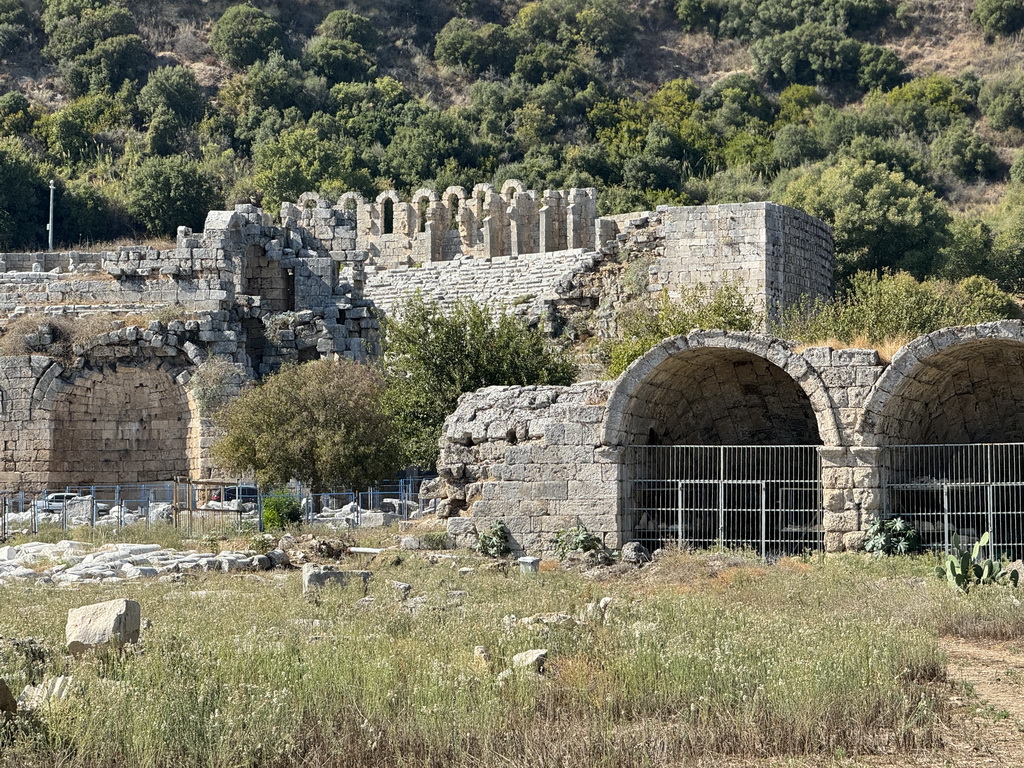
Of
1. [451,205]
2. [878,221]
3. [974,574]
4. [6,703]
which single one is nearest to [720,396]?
[974,574]

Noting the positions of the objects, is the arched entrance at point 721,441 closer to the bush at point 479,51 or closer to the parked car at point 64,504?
the parked car at point 64,504

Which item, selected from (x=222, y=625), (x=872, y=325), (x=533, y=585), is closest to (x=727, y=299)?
(x=872, y=325)

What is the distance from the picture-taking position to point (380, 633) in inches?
435

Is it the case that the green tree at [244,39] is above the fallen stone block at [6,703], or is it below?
above

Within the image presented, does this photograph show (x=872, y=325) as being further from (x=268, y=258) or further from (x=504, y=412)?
(x=268, y=258)

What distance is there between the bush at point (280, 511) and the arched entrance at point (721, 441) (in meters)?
5.67

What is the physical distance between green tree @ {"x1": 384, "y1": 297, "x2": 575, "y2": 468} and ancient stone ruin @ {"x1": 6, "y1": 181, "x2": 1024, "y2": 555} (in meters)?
3.88

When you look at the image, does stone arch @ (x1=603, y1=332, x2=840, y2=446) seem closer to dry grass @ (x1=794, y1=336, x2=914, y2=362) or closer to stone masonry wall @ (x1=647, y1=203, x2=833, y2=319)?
dry grass @ (x1=794, y1=336, x2=914, y2=362)

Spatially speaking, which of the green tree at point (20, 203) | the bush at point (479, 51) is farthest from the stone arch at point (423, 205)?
the bush at point (479, 51)

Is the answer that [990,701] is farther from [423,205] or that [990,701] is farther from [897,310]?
[423,205]

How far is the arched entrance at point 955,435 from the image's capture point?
1755 cm

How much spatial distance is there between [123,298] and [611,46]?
161ft

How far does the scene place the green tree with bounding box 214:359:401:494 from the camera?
24.1m

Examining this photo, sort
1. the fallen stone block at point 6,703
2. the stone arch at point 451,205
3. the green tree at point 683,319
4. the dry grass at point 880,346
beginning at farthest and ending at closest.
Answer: the stone arch at point 451,205, the green tree at point 683,319, the dry grass at point 880,346, the fallen stone block at point 6,703
